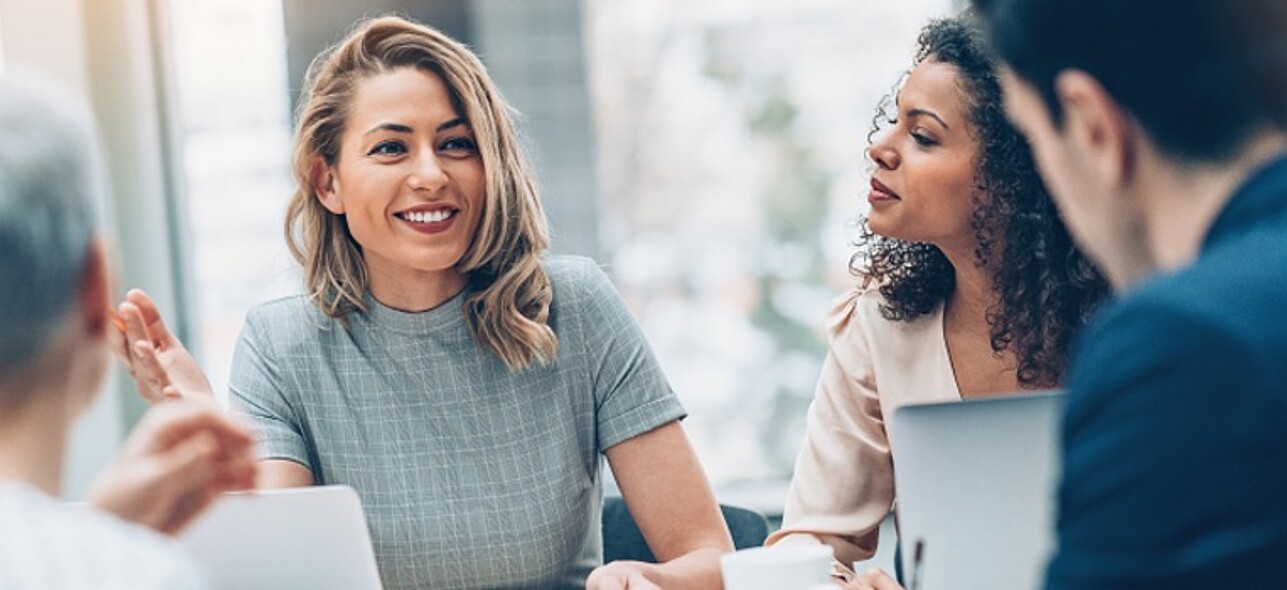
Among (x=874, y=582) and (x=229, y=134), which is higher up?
(x=229, y=134)

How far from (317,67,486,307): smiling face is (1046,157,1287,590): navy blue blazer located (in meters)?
1.46

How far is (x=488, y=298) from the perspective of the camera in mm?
2270

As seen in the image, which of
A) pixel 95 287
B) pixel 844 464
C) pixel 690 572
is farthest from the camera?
pixel 844 464

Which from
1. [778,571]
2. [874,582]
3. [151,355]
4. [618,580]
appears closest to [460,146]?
[151,355]

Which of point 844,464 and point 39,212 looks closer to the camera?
point 39,212

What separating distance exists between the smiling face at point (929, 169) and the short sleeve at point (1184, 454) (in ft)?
4.11

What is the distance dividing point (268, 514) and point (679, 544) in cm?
A: 82

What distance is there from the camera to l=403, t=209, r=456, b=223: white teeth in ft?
7.36

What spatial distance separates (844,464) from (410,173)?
74 centimetres

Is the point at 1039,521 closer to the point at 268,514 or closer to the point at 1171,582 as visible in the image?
the point at 1171,582

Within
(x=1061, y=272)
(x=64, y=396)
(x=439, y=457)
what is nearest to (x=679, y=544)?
(x=439, y=457)

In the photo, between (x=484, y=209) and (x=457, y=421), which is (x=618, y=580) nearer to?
(x=457, y=421)

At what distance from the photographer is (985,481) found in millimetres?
1378

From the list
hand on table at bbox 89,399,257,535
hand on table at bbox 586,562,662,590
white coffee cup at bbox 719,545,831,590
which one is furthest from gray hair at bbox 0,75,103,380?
hand on table at bbox 586,562,662,590
